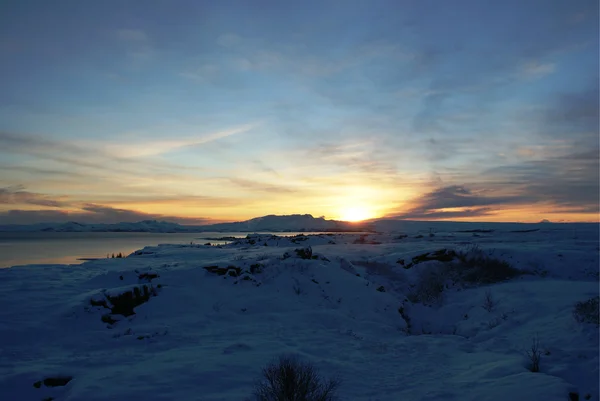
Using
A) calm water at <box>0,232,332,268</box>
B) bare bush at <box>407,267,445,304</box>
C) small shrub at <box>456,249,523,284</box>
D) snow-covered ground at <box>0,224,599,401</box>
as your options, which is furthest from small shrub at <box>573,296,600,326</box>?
calm water at <box>0,232,332,268</box>

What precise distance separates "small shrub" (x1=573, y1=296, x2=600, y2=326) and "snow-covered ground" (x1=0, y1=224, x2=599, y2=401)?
10 centimetres

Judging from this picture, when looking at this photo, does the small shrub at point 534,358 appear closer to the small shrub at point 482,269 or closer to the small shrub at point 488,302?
the small shrub at point 488,302

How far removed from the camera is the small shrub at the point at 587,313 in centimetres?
879

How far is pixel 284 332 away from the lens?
32.4 feet

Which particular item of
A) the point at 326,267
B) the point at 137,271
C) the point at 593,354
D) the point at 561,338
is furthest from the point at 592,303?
the point at 137,271

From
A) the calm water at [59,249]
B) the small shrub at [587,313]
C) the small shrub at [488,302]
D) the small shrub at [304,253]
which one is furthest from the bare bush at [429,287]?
the calm water at [59,249]

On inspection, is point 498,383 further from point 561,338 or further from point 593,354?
point 561,338

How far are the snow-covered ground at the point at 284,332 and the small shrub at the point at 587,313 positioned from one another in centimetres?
10

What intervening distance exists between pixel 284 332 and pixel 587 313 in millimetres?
7737

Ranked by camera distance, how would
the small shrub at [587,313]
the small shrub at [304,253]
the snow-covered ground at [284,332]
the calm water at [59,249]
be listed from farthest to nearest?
the calm water at [59,249]
the small shrub at [304,253]
the small shrub at [587,313]
the snow-covered ground at [284,332]

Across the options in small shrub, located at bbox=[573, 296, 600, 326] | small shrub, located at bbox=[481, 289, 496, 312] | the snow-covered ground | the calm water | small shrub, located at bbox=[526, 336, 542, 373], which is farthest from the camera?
the calm water

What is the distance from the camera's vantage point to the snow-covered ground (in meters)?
6.24

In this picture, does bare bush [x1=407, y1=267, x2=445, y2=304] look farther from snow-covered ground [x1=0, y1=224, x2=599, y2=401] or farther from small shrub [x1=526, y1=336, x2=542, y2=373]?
small shrub [x1=526, y1=336, x2=542, y2=373]

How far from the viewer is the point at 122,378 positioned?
625cm
